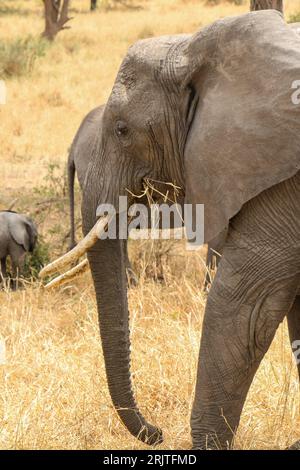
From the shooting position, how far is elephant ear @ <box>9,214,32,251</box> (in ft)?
20.5

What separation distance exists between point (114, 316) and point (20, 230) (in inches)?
A: 129

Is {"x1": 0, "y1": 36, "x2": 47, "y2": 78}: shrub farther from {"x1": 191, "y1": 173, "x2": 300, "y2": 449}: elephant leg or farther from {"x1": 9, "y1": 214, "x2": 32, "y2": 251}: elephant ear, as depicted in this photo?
{"x1": 191, "y1": 173, "x2": 300, "y2": 449}: elephant leg

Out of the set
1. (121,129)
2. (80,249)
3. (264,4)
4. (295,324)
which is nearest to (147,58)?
(121,129)

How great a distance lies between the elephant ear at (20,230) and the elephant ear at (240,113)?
364cm

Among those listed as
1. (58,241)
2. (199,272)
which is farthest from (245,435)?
(58,241)

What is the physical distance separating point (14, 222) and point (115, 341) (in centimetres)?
333

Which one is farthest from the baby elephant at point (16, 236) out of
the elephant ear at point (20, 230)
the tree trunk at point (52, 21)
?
the tree trunk at point (52, 21)

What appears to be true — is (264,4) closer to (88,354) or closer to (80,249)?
(88,354)

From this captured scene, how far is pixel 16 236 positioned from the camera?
627 cm

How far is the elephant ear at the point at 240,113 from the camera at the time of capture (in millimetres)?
2498

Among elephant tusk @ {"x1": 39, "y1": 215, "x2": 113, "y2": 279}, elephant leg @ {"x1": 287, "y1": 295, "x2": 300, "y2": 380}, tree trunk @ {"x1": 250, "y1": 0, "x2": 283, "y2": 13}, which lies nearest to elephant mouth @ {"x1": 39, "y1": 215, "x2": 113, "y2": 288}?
elephant tusk @ {"x1": 39, "y1": 215, "x2": 113, "y2": 279}

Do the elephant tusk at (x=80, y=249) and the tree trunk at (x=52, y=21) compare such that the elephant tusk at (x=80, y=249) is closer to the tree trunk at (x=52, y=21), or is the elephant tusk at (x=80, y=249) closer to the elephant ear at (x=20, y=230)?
the elephant ear at (x=20, y=230)

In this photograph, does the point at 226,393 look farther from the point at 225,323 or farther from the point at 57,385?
the point at 57,385

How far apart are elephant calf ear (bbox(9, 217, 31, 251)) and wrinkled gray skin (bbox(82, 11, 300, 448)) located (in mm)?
3336
